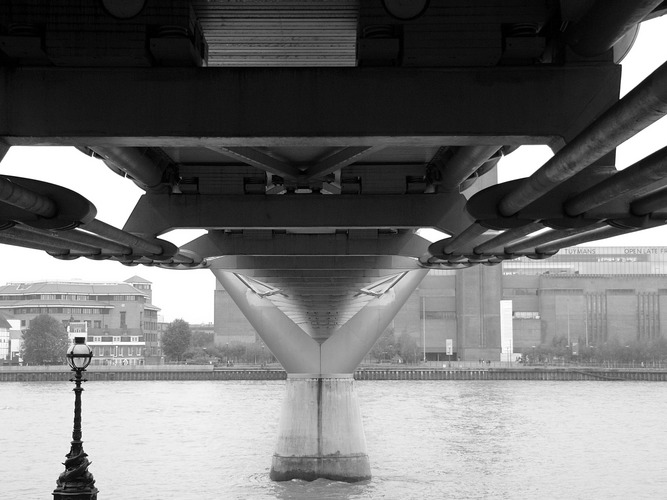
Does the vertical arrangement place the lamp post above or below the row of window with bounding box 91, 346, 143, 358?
above

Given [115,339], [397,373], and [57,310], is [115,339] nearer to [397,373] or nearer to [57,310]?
[57,310]

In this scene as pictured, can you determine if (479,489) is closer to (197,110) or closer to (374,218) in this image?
(374,218)

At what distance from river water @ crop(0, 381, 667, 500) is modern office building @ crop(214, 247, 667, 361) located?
47.1 metres

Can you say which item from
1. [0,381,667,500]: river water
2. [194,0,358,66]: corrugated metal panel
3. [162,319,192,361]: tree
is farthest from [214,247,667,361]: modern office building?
[194,0,358,66]: corrugated metal panel

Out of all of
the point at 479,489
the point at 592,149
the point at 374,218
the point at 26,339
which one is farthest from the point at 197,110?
the point at 26,339

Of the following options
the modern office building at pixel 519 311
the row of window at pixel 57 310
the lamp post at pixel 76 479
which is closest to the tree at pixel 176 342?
the modern office building at pixel 519 311

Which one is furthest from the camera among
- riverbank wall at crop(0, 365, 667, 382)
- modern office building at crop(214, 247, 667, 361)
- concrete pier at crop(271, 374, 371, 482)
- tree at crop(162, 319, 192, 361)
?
tree at crop(162, 319, 192, 361)

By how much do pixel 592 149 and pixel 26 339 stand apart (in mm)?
141136

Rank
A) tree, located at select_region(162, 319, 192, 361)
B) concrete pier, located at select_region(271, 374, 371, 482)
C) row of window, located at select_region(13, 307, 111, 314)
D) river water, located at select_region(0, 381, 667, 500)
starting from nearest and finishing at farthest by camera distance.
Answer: concrete pier, located at select_region(271, 374, 371, 482), river water, located at select_region(0, 381, 667, 500), tree, located at select_region(162, 319, 192, 361), row of window, located at select_region(13, 307, 111, 314)

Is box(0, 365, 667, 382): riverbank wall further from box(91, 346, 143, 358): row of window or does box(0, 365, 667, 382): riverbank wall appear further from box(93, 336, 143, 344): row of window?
box(93, 336, 143, 344): row of window

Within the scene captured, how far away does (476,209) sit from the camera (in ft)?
25.3

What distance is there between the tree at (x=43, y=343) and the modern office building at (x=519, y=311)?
22212 mm

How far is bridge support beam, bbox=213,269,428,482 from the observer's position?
30.8 meters

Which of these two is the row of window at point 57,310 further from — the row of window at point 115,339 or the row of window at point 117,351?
the row of window at point 117,351
